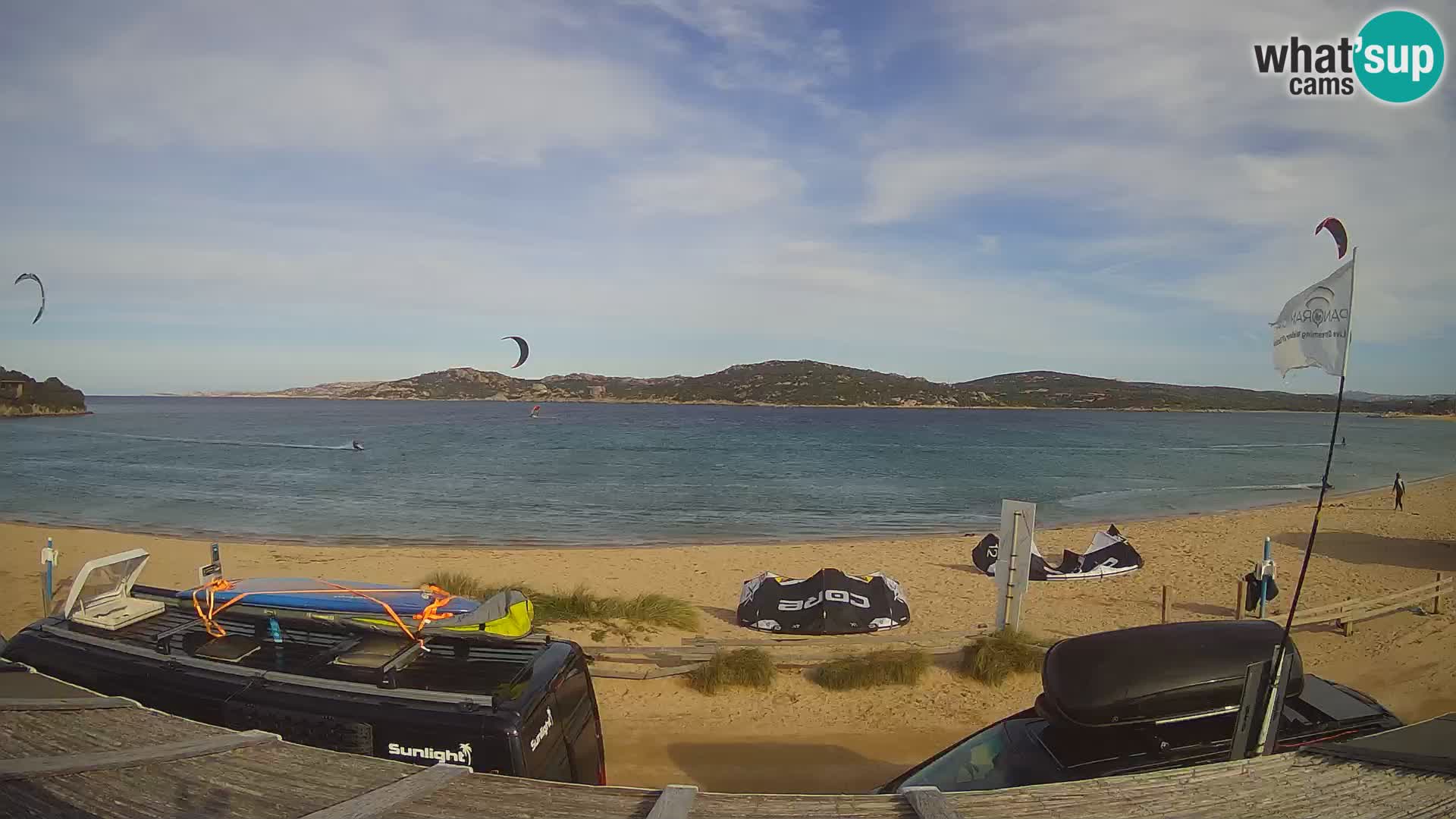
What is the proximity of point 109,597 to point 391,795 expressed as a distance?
5.02 meters

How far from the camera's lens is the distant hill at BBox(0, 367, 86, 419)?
111188 mm

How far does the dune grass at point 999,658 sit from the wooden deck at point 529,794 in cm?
705

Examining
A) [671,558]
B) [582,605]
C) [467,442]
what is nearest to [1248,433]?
[467,442]

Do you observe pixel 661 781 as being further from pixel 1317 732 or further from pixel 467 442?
pixel 467 442

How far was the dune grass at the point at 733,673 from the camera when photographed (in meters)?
8.32

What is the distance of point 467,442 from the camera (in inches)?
2840

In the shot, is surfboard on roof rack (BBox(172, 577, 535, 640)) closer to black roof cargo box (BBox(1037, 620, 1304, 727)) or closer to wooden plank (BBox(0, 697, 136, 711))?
wooden plank (BBox(0, 697, 136, 711))

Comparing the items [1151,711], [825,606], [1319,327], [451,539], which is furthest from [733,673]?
[451,539]

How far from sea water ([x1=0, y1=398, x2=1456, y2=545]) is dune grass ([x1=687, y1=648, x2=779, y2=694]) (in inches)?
593

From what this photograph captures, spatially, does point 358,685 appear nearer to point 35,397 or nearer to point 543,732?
point 543,732

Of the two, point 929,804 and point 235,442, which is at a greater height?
point 929,804

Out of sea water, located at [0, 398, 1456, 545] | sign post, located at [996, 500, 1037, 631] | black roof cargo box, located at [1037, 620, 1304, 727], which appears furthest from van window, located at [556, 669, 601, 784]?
sea water, located at [0, 398, 1456, 545]

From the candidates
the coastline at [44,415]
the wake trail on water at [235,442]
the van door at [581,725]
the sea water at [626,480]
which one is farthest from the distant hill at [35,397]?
the van door at [581,725]

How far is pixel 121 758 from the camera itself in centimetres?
192
